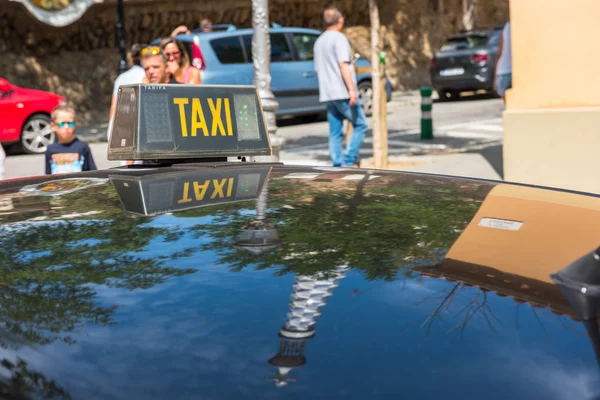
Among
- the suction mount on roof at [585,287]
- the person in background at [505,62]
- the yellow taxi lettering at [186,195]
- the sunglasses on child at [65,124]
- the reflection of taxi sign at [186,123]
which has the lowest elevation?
the suction mount on roof at [585,287]

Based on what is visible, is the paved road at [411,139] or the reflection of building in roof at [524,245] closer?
the reflection of building in roof at [524,245]

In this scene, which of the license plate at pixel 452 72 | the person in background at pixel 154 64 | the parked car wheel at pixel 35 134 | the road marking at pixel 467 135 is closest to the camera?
the person in background at pixel 154 64

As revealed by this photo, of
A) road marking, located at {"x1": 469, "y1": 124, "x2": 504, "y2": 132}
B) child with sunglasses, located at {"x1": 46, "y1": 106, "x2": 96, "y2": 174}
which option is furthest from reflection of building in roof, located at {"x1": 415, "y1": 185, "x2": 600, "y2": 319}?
road marking, located at {"x1": 469, "y1": 124, "x2": 504, "y2": 132}

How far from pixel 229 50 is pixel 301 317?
15733 millimetres

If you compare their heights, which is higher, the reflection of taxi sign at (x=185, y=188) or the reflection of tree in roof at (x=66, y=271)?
the reflection of taxi sign at (x=185, y=188)

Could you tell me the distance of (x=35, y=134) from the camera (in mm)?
15641

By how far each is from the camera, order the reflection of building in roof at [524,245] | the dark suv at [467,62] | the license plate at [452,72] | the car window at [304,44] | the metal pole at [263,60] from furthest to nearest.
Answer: the license plate at [452,72] → the dark suv at [467,62] → the car window at [304,44] → the metal pole at [263,60] → the reflection of building in roof at [524,245]

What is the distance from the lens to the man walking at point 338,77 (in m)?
9.68

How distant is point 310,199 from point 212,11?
22910mm

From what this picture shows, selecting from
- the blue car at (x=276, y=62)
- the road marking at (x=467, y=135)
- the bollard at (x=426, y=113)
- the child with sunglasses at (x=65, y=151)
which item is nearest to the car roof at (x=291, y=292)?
the child with sunglasses at (x=65, y=151)

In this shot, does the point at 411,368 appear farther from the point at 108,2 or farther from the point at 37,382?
the point at 108,2

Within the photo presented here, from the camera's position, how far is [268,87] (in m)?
9.13

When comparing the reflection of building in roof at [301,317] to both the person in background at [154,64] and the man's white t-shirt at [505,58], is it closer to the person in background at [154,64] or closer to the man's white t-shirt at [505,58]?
the person in background at [154,64]

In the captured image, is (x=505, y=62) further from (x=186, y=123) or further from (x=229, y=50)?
(x=229, y=50)
